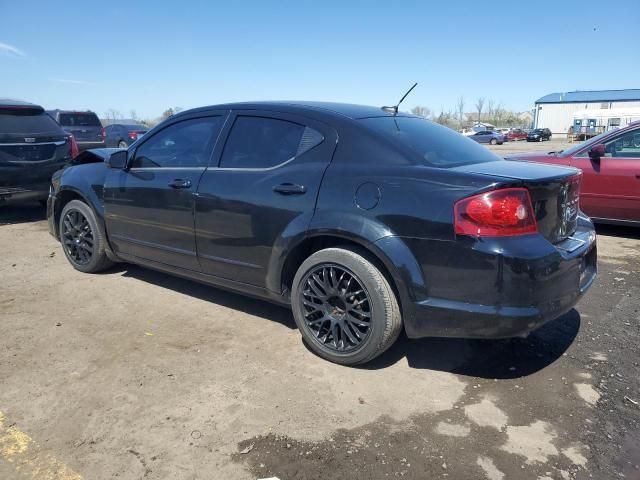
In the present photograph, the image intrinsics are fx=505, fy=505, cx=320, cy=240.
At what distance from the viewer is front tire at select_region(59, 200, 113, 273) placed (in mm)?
4743

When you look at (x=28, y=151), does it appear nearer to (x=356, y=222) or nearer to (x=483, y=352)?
(x=356, y=222)

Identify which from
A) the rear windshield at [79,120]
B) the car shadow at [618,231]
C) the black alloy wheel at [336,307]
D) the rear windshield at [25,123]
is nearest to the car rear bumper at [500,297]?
the black alloy wheel at [336,307]

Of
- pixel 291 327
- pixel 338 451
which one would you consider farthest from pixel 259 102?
pixel 338 451

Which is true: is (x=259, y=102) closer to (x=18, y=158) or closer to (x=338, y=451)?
(x=338, y=451)

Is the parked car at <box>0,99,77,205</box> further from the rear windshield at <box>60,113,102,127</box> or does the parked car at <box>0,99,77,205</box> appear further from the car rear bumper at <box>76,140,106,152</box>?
the rear windshield at <box>60,113,102,127</box>

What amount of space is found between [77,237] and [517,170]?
13.4ft

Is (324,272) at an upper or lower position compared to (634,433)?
upper

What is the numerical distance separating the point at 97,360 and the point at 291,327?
135 cm

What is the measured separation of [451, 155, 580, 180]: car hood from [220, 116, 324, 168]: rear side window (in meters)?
1.02

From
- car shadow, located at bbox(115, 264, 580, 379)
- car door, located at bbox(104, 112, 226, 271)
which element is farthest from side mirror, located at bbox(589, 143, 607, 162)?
car door, located at bbox(104, 112, 226, 271)

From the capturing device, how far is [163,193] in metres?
3.99

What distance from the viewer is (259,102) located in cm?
378

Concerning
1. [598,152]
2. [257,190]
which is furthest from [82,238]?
[598,152]

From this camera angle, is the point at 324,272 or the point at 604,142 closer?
the point at 324,272
